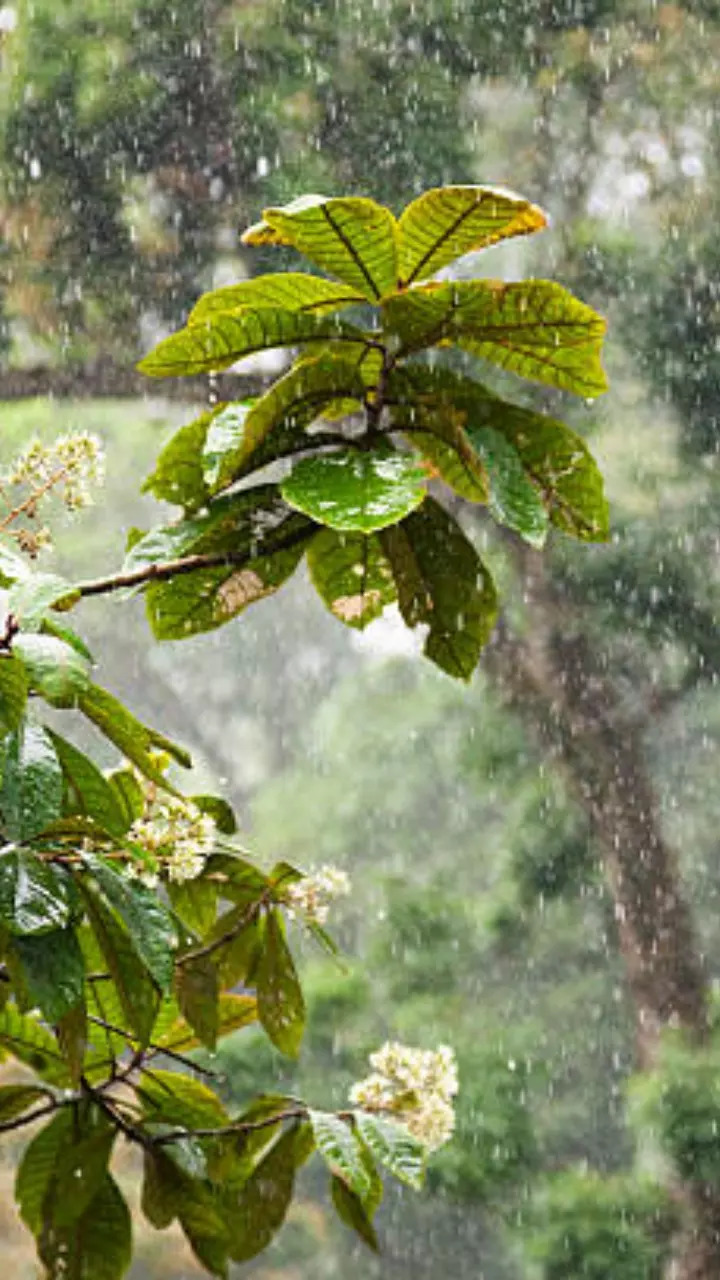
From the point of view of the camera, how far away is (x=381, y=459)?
1.86 feet

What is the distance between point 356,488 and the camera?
545mm

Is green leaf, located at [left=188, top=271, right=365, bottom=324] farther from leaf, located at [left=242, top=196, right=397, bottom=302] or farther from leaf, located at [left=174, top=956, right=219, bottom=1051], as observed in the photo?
leaf, located at [left=174, top=956, right=219, bottom=1051]

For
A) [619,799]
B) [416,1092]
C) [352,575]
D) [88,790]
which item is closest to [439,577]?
[352,575]

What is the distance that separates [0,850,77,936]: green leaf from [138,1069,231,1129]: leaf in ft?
0.80

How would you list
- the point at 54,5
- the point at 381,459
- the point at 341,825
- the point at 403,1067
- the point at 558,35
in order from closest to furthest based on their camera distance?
the point at 381,459, the point at 403,1067, the point at 54,5, the point at 558,35, the point at 341,825

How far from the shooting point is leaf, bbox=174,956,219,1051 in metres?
0.78

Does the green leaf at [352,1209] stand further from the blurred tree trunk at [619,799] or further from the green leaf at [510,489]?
the blurred tree trunk at [619,799]

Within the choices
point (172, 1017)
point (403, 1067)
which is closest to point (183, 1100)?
point (172, 1017)

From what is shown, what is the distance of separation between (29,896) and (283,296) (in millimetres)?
200

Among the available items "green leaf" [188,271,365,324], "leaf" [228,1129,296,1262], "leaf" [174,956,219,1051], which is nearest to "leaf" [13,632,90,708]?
"green leaf" [188,271,365,324]

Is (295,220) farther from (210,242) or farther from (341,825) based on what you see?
(341,825)

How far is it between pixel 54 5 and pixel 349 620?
3191mm

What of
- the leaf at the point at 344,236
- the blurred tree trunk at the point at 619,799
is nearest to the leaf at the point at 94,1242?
the leaf at the point at 344,236

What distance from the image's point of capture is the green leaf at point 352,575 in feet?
2.13
